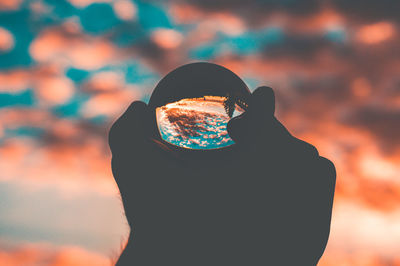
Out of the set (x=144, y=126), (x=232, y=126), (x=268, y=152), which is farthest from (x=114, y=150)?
(x=268, y=152)

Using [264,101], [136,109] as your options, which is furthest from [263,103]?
[136,109]

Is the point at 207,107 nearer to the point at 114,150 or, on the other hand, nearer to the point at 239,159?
the point at 239,159

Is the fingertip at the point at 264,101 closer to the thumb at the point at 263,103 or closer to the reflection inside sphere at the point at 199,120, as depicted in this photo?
the thumb at the point at 263,103

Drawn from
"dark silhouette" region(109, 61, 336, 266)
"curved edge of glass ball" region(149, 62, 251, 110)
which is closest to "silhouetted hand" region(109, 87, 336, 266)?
"dark silhouette" region(109, 61, 336, 266)

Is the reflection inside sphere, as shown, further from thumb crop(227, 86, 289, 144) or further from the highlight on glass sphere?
thumb crop(227, 86, 289, 144)

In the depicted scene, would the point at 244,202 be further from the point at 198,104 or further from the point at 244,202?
the point at 198,104

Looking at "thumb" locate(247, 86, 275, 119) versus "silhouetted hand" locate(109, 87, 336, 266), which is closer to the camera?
"silhouetted hand" locate(109, 87, 336, 266)
